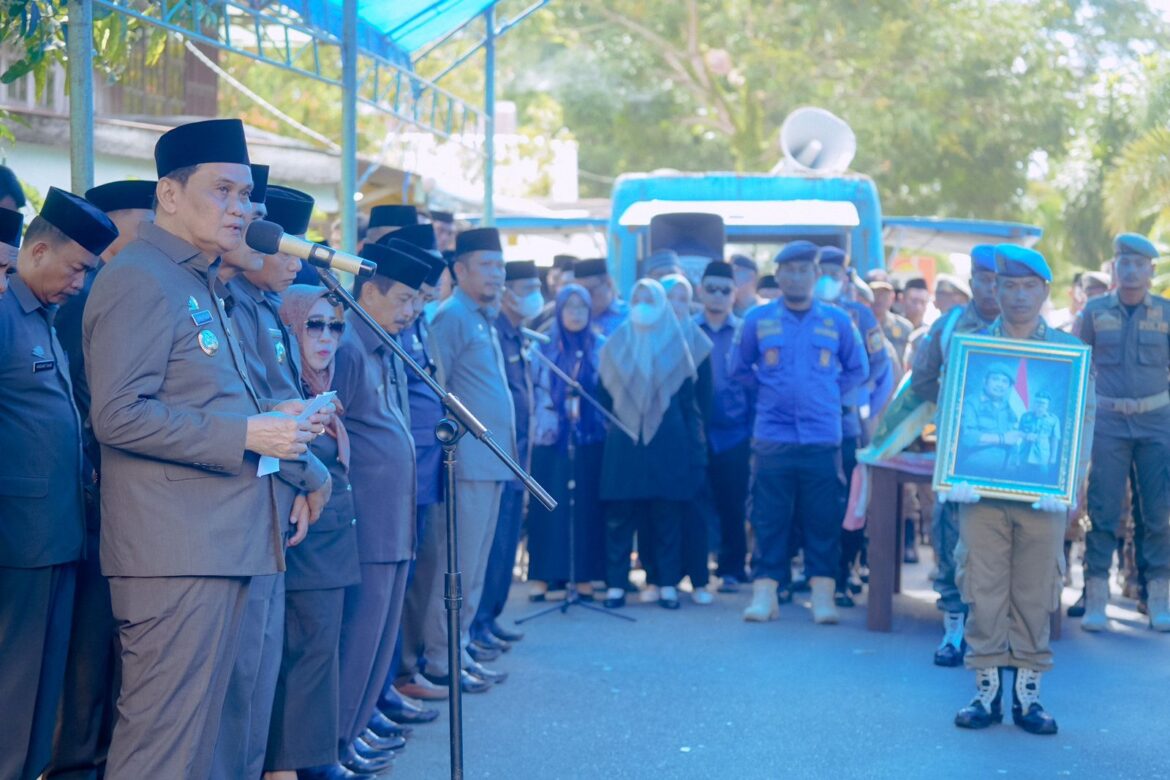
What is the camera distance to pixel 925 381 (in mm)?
8266

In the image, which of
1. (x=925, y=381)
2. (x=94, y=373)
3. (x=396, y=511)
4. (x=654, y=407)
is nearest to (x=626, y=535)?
(x=654, y=407)

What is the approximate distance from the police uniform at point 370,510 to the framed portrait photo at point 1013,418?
2.49 meters

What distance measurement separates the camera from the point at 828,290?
451 inches

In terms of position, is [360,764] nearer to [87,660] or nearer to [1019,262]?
[87,660]

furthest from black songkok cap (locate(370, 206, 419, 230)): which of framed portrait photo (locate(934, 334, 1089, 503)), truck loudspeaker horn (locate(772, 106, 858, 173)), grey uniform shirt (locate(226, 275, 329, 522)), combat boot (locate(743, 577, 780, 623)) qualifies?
truck loudspeaker horn (locate(772, 106, 858, 173))

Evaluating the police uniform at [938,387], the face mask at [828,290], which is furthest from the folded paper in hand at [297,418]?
the face mask at [828,290]

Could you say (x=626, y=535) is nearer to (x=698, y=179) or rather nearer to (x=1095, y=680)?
(x=1095, y=680)

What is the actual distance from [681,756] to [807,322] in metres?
3.80

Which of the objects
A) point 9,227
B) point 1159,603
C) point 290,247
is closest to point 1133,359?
point 1159,603

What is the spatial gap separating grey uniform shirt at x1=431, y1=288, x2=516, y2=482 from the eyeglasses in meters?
1.99

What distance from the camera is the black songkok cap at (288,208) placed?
5.78 metres

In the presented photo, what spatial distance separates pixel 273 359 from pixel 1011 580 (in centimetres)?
370

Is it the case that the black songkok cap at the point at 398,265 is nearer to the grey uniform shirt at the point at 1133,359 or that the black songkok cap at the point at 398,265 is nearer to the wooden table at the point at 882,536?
the wooden table at the point at 882,536

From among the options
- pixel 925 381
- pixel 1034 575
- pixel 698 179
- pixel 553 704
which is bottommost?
pixel 553 704
